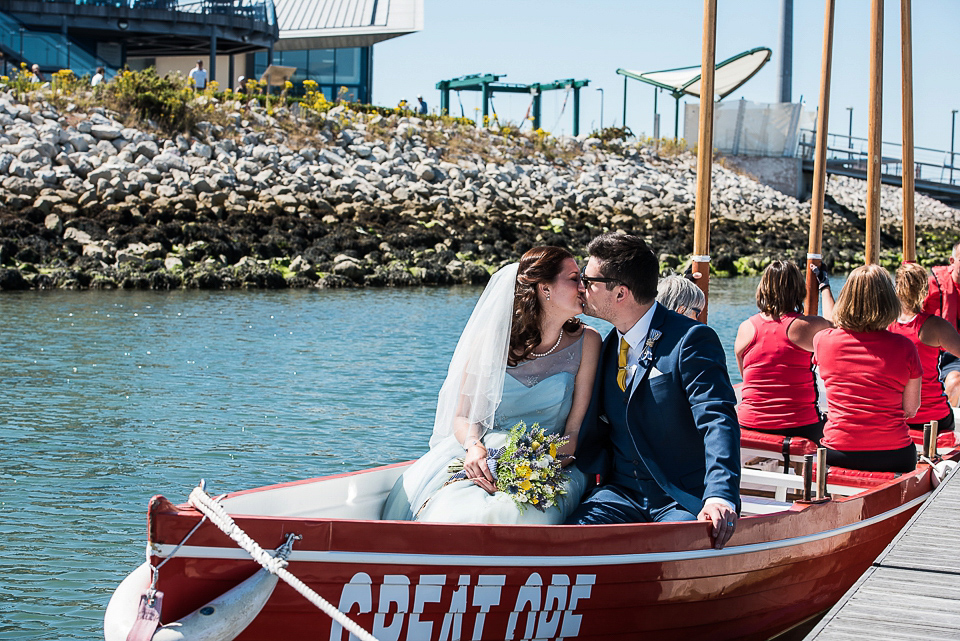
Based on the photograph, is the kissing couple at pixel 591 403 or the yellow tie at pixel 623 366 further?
the yellow tie at pixel 623 366

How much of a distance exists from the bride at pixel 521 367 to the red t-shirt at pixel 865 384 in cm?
182

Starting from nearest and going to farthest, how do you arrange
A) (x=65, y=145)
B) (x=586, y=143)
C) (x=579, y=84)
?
(x=65, y=145) → (x=586, y=143) → (x=579, y=84)

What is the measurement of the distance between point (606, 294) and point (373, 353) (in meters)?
12.1

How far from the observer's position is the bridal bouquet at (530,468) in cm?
471

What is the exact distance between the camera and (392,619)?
4.12 m

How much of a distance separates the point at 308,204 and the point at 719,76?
1231 inches

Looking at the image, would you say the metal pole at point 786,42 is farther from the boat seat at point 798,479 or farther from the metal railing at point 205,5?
the boat seat at point 798,479

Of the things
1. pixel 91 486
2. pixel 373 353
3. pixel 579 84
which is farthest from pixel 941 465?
pixel 579 84

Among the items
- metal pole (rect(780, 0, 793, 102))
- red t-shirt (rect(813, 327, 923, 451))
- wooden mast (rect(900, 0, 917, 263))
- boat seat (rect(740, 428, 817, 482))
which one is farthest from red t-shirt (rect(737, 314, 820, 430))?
metal pole (rect(780, 0, 793, 102))

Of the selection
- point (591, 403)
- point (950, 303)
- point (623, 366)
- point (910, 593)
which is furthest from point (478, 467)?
point (950, 303)

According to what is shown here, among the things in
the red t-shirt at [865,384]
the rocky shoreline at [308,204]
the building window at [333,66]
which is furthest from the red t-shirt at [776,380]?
the building window at [333,66]

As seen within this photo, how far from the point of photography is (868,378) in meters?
6.07

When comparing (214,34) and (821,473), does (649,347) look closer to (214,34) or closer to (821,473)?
(821,473)

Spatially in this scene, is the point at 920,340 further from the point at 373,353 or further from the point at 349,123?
the point at 349,123
